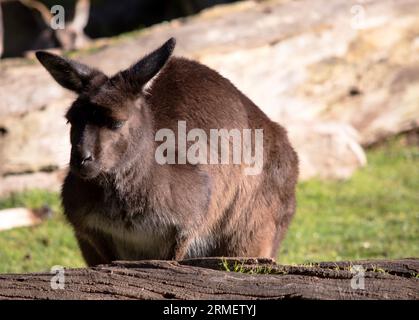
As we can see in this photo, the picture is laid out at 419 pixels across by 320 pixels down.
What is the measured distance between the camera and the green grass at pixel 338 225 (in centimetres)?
910

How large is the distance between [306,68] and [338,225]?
2.59 metres

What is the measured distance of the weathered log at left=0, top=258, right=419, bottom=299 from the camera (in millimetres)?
5082

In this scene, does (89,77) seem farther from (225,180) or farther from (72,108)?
(225,180)

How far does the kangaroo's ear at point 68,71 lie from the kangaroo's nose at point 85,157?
0.57 meters

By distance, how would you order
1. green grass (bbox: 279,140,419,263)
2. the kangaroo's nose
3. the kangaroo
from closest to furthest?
the kangaroo's nose < the kangaroo < green grass (bbox: 279,140,419,263)

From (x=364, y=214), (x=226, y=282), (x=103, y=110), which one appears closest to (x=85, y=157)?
(x=103, y=110)

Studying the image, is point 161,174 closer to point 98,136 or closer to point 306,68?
point 98,136

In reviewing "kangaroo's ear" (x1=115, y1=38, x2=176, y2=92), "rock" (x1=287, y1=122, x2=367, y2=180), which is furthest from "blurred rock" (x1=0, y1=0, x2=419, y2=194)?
"kangaroo's ear" (x1=115, y1=38, x2=176, y2=92)

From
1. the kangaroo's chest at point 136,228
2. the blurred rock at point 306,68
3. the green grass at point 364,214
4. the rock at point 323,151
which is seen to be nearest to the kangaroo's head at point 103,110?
the kangaroo's chest at point 136,228

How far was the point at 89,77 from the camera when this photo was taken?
6184 mm

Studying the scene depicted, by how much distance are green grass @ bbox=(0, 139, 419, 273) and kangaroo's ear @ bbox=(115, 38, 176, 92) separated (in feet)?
10.2

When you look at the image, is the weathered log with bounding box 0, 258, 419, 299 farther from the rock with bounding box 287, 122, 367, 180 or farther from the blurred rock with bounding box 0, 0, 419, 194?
the rock with bounding box 287, 122, 367, 180

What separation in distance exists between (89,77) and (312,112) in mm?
6566
